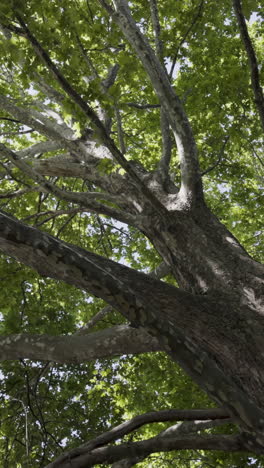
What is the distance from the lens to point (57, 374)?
6664 millimetres

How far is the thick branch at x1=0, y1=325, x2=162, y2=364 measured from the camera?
287 cm

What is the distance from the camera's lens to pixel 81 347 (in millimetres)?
2889

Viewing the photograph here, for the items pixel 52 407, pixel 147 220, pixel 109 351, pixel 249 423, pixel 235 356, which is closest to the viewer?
pixel 249 423

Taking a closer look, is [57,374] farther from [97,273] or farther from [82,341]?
[97,273]

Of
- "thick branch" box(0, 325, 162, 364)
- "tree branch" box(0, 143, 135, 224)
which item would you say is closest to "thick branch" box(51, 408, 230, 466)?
"thick branch" box(0, 325, 162, 364)

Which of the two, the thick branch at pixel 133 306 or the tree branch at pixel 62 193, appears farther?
the tree branch at pixel 62 193

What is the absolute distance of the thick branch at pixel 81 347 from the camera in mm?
2873

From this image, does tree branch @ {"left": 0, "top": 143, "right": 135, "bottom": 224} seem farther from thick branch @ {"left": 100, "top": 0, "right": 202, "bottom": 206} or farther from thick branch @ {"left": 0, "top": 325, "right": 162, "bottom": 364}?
thick branch @ {"left": 0, "top": 325, "right": 162, "bottom": 364}

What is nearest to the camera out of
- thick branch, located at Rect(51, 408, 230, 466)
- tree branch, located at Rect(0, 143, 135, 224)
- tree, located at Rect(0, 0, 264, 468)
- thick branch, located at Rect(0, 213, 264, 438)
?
thick branch, located at Rect(0, 213, 264, 438)

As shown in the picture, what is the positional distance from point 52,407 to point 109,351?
3448mm

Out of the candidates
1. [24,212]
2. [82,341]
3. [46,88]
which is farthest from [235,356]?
[24,212]

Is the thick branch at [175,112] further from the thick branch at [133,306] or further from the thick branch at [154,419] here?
the thick branch at [154,419]

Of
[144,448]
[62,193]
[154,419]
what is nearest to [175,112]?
[62,193]

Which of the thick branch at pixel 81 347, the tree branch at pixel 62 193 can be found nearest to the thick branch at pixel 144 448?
the thick branch at pixel 81 347
